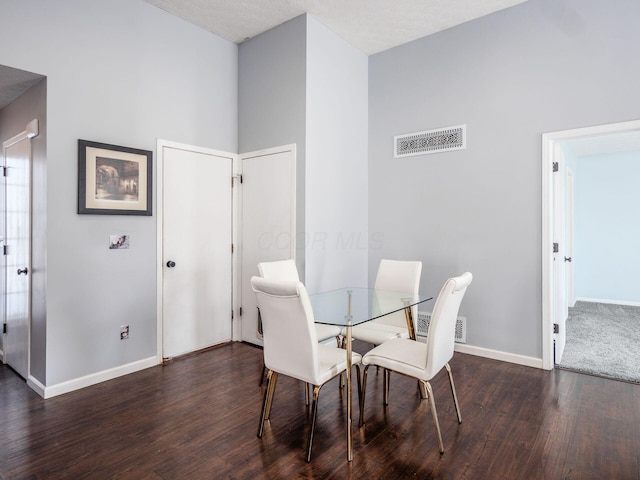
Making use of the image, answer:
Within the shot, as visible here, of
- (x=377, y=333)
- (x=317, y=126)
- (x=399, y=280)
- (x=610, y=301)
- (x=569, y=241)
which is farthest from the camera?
(x=610, y=301)

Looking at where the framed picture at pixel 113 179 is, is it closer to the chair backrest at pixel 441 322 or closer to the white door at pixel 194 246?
the white door at pixel 194 246

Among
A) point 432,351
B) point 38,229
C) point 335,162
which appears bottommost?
point 432,351

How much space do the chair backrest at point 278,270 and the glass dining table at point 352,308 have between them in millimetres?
371

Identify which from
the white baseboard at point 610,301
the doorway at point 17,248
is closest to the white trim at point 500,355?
the doorway at point 17,248

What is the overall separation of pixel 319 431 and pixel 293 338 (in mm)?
703

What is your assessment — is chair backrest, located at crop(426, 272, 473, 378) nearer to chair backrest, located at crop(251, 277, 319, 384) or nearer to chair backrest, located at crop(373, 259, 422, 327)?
chair backrest, located at crop(251, 277, 319, 384)

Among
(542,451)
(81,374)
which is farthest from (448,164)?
(81,374)

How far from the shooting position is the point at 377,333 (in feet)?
9.18

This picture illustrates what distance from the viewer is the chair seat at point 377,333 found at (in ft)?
8.92

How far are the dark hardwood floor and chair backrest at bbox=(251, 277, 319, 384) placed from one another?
48cm

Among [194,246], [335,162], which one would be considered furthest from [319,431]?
[335,162]

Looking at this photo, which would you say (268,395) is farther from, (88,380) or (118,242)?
(118,242)

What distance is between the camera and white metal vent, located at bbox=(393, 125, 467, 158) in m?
3.67

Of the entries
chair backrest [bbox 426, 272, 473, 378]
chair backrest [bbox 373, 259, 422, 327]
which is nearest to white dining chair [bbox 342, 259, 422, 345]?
chair backrest [bbox 373, 259, 422, 327]
